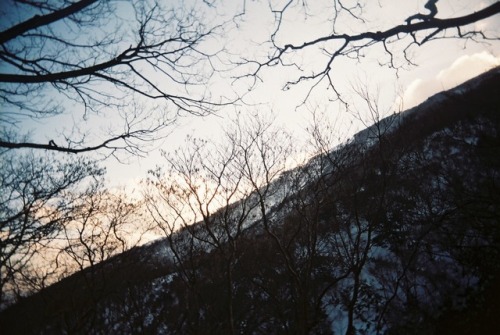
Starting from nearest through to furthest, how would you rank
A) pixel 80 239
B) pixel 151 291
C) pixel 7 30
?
1. pixel 7 30
2. pixel 80 239
3. pixel 151 291

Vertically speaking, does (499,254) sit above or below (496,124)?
below

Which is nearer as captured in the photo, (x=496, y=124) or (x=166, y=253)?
(x=496, y=124)

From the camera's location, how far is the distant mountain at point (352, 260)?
997cm

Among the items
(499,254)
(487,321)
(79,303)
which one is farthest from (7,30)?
(79,303)

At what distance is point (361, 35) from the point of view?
2902mm

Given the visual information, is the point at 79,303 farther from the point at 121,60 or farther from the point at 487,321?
the point at 487,321

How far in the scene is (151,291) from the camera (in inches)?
898

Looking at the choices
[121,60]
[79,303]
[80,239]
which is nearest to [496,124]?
[121,60]

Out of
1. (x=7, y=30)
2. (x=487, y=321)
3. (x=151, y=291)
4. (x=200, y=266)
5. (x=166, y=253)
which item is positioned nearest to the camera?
(x=7, y=30)

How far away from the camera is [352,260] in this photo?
8422mm

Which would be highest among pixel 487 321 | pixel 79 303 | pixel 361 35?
pixel 361 35

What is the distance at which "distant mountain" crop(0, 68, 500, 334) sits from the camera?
9969 millimetres

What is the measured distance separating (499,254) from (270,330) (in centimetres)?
1105

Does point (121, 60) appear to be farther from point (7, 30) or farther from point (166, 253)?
point (166, 253)
